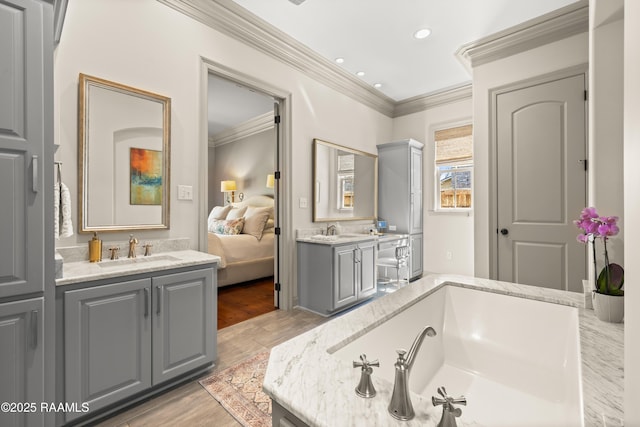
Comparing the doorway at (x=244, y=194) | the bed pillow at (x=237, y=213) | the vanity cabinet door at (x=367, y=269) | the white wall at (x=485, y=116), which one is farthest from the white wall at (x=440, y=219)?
the bed pillow at (x=237, y=213)

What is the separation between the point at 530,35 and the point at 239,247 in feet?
13.5

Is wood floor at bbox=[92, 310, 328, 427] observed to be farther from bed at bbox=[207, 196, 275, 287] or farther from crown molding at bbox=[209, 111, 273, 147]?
crown molding at bbox=[209, 111, 273, 147]

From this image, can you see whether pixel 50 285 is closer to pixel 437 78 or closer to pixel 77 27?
pixel 77 27

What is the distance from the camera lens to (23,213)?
4.34 feet

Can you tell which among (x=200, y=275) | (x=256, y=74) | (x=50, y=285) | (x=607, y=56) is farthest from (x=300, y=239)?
(x=607, y=56)

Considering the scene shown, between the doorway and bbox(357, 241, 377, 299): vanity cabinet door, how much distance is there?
0.95 metres

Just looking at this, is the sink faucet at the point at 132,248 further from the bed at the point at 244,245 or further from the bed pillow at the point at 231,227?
the bed pillow at the point at 231,227

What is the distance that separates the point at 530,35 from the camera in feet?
9.69

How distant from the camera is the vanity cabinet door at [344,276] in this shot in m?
3.10

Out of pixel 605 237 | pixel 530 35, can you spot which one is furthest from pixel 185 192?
pixel 530 35

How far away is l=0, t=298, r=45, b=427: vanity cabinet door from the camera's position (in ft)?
4.17

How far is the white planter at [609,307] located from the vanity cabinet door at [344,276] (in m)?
2.08

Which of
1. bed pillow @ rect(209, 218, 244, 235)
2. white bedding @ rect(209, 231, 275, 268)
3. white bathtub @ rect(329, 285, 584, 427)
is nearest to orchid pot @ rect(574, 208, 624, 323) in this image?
white bathtub @ rect(329, 285, 584, 427)

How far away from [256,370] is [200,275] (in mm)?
774
